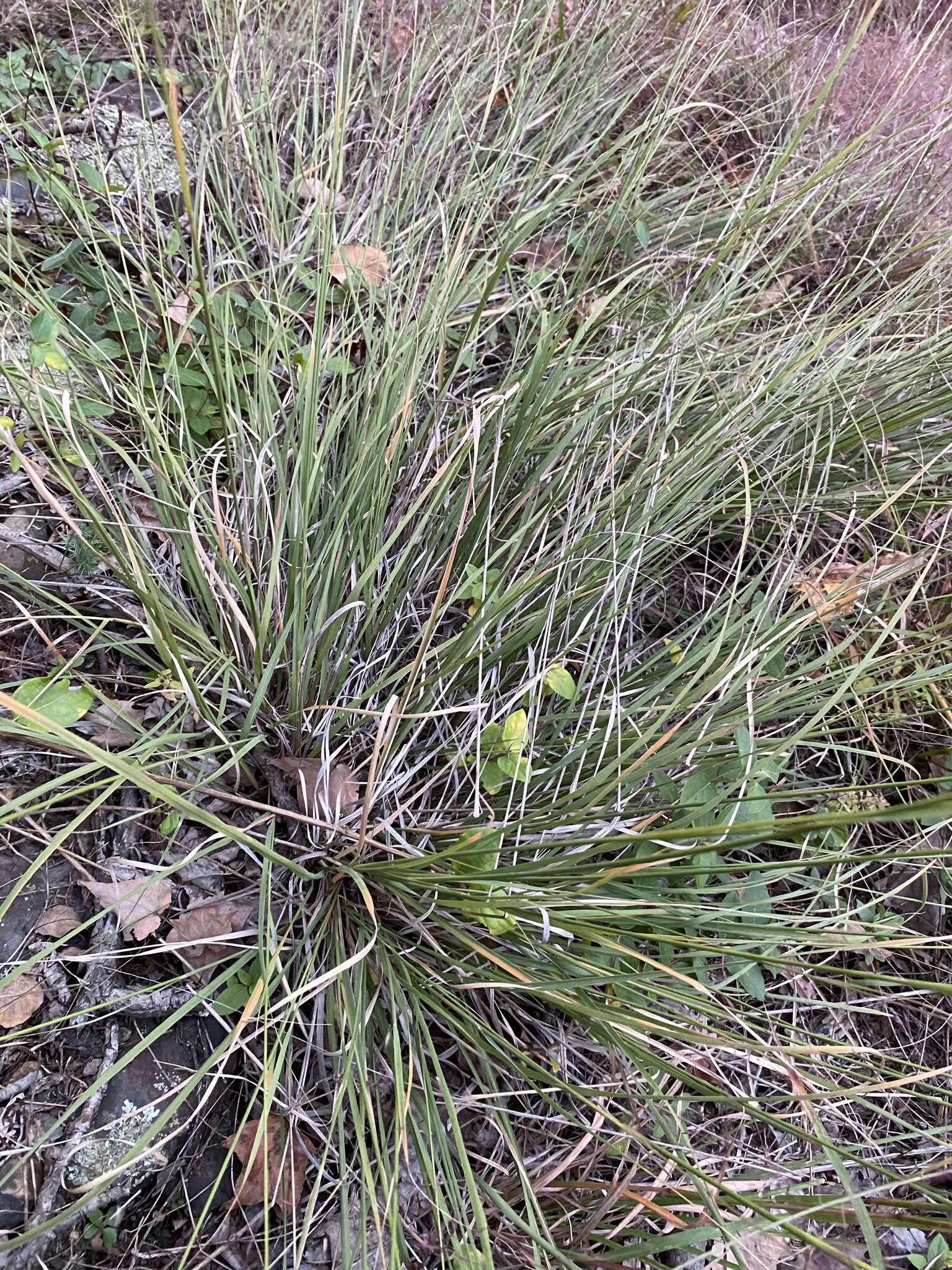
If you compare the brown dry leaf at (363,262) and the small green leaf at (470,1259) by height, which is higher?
the brown dry leaf at (363,262)

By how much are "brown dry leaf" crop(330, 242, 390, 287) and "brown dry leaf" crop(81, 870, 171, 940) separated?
1.09 m

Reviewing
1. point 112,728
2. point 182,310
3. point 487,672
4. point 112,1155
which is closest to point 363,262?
point 182,310

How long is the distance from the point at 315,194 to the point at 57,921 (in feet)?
4.60

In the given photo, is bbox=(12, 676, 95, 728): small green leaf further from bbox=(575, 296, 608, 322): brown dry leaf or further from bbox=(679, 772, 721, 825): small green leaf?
bbox=(575, 296, 608, 322): brown dry leaf

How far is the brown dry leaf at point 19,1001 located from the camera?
35.0 inches

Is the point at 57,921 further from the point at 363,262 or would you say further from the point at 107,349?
the point at 363,262

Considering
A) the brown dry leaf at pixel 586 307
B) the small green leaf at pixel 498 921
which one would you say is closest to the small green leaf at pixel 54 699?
the small green leaf at pixel 498 921

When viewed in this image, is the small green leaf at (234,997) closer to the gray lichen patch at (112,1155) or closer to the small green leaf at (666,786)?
the gray lichen patch at (112,1155)

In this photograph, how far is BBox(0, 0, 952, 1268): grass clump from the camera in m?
0.87

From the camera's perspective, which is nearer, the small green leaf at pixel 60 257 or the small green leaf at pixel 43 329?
the small green leaf at pixel 43 329

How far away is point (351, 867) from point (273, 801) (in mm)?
182

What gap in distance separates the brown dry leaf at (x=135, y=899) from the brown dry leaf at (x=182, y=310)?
899mm

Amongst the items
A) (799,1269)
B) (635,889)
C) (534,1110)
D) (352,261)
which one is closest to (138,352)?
(352,261)

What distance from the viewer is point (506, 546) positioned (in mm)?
1099
